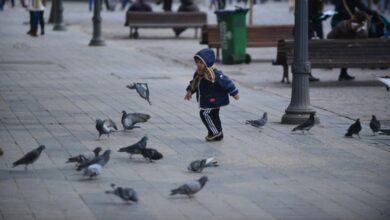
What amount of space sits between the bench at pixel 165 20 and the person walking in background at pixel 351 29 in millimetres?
11953

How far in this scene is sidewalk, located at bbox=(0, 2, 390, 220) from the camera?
8.96 meters

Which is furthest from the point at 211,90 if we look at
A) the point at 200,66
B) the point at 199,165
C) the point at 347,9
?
the point at 347,9

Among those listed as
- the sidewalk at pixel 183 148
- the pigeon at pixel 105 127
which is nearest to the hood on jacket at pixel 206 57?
the sidewalk at pixel 183 148

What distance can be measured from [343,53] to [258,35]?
6.05m

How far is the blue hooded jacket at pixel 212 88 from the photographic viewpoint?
489 inches

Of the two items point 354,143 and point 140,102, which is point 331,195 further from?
point 140,102

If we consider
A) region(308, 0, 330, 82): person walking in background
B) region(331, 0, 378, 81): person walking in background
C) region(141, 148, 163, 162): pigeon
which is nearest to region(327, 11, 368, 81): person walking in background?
region(331, 0, 378, 81): person walking in background

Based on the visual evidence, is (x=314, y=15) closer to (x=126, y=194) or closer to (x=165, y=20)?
(x=165, y=20)

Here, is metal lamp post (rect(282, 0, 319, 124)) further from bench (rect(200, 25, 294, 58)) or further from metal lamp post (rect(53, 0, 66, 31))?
metal lamp post (rect(53, 0, 66, 31))

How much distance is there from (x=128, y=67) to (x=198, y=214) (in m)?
13.8

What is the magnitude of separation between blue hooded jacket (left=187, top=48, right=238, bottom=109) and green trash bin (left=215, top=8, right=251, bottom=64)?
1073cm

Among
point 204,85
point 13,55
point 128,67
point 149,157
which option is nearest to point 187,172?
point 149,157

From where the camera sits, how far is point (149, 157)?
35.9 feet

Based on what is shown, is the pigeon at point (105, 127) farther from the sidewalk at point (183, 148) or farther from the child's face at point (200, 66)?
the child's face at point (200, 66)
